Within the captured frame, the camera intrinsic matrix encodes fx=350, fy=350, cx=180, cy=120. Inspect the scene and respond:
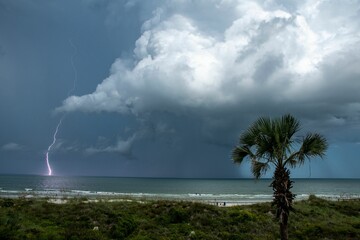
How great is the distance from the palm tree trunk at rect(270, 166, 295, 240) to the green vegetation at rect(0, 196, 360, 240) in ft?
23.4

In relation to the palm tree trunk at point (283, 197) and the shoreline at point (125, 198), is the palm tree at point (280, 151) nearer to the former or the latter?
the palm tree trunk at point (283, 197)

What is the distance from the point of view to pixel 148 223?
2436 cm

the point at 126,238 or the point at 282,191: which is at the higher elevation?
the point at 282,191

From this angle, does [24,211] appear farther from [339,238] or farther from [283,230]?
[339,238]

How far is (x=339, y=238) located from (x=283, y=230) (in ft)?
33.9

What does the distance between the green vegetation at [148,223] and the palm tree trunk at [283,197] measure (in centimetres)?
714

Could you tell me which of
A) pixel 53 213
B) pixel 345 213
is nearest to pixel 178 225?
pixel 53 213

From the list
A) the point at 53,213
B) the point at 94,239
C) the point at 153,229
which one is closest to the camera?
the point at 94,239

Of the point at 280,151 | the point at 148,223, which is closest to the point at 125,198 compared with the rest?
the point at 148,223

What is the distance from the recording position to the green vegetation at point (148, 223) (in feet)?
70.1

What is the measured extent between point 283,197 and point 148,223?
11375 millimetres

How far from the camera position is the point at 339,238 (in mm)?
24094

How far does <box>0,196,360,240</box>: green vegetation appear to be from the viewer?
2136cm

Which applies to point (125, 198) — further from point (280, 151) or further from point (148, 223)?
point (280, 151)
